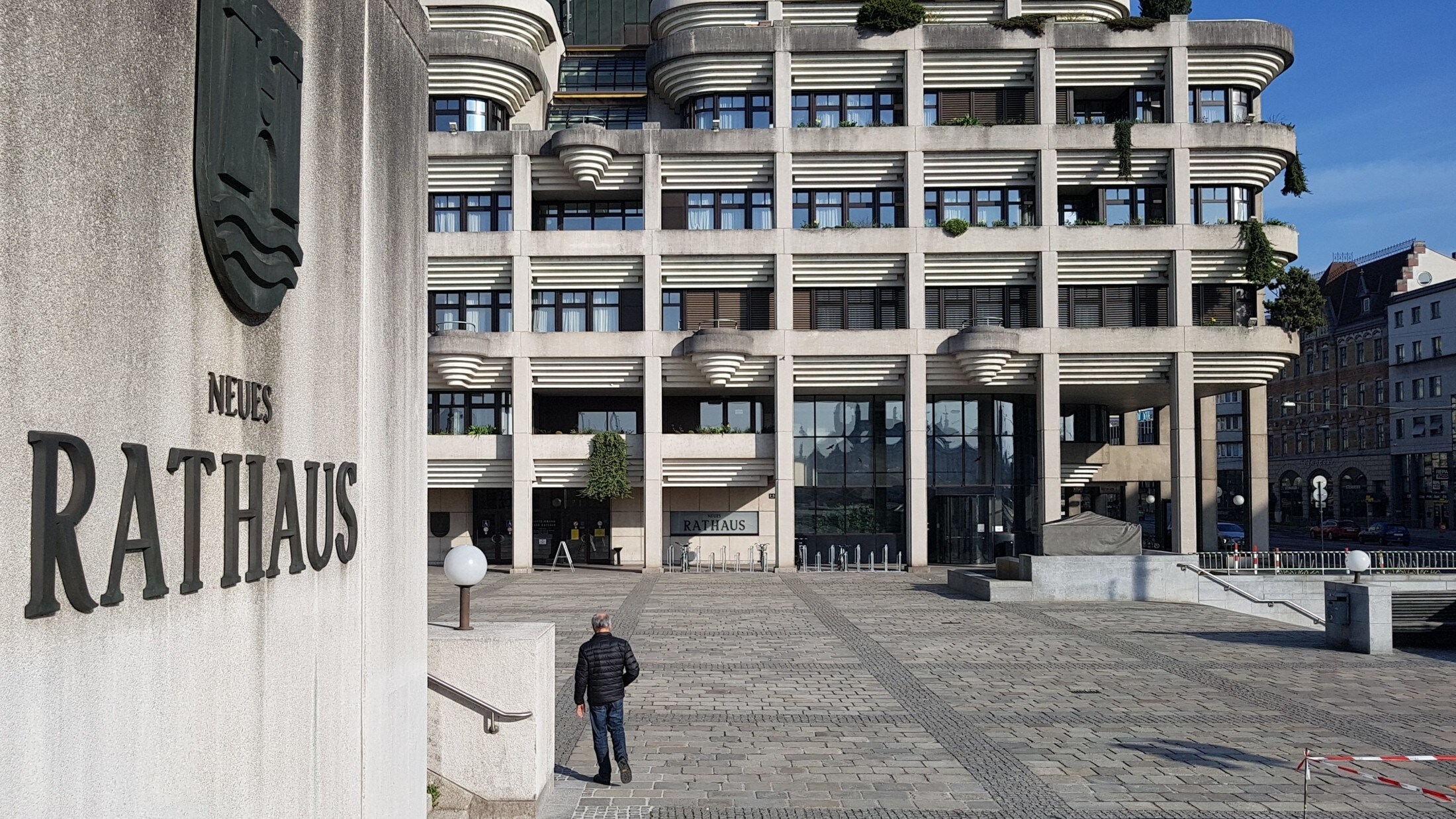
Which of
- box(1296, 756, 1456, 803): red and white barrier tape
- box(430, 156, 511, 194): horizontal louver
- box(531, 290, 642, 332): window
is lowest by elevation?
box(1296, 756, 1456, 803): red and white barrier tape

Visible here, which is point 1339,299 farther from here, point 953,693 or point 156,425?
point 156,425

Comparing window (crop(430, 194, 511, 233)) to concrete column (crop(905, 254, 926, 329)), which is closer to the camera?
concrete column (crop(905, 254, 926, 329))

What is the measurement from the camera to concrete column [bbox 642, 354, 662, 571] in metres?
37.8

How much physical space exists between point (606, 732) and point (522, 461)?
27305 mm

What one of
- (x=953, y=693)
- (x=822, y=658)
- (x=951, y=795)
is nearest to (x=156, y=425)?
(x=951, y=795)

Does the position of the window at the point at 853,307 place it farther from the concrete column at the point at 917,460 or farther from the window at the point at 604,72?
the window at the point at 604,72

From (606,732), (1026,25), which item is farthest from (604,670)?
(1026,25)

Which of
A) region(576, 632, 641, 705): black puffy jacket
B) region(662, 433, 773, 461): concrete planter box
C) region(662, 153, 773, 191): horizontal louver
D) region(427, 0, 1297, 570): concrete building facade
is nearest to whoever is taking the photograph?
region(576, 632, 641, 705): black puffy jacket

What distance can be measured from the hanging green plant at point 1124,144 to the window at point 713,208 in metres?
11.8

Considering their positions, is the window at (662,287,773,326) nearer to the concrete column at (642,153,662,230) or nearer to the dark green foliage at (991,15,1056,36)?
the concrete column at (642,153,662,230)

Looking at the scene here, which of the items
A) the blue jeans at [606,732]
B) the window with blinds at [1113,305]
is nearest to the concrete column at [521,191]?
the window with blinds at [1113,305]

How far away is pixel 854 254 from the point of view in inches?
1503

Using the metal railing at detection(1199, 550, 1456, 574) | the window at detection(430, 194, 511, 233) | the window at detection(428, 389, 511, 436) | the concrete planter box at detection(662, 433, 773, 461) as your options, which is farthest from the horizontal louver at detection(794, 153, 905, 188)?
the metal railing at detection(1199, 550, 1456, 574)

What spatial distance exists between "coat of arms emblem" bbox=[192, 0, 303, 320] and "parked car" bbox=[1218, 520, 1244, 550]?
4571cm
